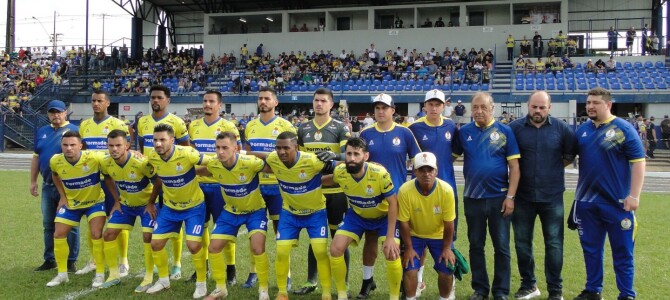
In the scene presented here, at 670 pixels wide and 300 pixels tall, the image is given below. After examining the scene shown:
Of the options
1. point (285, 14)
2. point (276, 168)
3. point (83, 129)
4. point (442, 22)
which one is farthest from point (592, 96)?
point (285, 14)

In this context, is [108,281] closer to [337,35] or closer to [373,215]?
[373,215]

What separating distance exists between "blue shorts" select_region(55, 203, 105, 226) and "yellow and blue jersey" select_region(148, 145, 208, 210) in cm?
103

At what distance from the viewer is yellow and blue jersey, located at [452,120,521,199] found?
581 cm

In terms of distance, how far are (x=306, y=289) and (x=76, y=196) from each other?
307 centimetres

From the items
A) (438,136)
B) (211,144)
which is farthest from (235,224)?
(438,136)

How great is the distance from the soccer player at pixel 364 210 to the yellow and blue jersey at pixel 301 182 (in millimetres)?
177

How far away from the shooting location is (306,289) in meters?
6.29

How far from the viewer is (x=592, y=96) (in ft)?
19.2

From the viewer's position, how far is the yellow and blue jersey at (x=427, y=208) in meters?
5.43

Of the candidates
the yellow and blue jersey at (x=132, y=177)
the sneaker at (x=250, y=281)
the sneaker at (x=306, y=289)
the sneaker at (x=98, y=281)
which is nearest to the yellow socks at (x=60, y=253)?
the sneaker at (x=98, y=281)

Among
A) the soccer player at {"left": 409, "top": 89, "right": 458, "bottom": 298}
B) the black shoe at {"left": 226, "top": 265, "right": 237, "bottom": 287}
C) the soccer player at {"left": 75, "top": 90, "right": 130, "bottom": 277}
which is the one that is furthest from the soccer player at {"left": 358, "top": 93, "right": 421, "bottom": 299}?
the soccer player at {"left": 75, "top": 90, "right": 130, "bottom": 277}

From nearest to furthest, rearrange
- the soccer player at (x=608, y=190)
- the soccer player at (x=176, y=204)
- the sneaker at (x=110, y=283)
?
the soccer player at (x=608, y=190) → the soccer player at (x=176, y=204) → the sneaker at (x=110, y=283)

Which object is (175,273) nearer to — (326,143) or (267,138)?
(267,138)

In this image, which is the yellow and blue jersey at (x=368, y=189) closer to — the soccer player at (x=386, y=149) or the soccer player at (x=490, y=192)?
the soccer player at (x=386, y=149)
